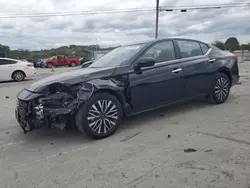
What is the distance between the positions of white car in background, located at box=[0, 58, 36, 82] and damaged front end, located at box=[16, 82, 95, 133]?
11.0 m

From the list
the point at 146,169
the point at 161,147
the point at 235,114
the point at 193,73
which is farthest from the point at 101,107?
the point at 235,114

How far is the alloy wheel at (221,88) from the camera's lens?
569cm

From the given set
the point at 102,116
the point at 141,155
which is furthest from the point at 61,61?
the point at 141,155

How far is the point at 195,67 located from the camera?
521cm

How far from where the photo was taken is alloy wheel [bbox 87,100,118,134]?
386cm

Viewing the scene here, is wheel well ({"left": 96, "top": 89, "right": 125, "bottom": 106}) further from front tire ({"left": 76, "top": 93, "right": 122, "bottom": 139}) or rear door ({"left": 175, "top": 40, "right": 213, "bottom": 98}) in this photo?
rear door ({"left": 175, "top": 40, "right": 213, "bottom": 98})

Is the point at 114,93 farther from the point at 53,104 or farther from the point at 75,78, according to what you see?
the point at 53,104

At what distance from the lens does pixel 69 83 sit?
397 cm

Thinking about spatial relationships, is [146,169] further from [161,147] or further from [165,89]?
[165,89]

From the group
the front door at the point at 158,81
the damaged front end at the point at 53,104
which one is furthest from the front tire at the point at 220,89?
the damaged front end at the point at 53,104

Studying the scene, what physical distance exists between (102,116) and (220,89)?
3113mm

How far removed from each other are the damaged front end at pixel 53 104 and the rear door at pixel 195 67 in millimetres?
2147

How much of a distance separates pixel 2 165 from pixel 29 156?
36 centimetres

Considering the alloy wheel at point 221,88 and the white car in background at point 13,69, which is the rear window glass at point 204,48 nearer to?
the alloy wheel at point 221,88
